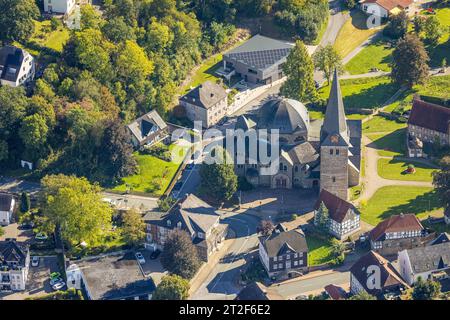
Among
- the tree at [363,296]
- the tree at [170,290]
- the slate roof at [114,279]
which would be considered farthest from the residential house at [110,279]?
the tree at [363,296]

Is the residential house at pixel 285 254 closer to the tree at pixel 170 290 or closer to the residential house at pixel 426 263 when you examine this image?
the residential house at pixel 426 263

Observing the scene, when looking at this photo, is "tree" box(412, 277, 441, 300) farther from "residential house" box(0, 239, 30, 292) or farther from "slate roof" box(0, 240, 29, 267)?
"slate roof" box(0, 240, 29, 267)

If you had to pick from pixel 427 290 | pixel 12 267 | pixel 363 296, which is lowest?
pixel 12 267

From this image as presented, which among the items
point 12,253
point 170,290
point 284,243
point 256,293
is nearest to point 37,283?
point 12,253

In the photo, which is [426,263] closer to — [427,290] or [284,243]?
[427,290]

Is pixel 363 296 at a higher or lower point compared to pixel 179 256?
higher

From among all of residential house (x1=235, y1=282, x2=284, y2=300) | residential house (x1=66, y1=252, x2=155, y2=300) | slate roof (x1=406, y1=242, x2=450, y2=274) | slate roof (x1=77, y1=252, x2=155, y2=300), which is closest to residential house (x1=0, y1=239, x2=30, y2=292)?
residential house (x1=66, y1=252, x2=155, y2=300)

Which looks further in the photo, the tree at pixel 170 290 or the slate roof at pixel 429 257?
the slate roof at pixel 429 257
